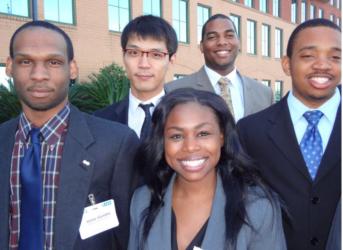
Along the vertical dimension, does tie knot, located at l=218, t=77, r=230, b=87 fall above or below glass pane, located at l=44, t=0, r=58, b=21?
below

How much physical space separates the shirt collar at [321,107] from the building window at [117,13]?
14.1 meters

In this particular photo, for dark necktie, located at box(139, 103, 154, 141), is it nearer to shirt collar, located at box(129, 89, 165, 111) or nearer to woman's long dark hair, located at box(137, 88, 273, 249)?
shirt collar, located at box(129, 89, 165, 111)

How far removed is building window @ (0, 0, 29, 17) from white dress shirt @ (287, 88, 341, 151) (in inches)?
454

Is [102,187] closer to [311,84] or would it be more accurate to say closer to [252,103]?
[311,84]

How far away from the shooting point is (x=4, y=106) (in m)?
9.47

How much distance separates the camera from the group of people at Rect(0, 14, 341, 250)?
212 centimetres

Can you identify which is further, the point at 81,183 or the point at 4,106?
the point at 4,106

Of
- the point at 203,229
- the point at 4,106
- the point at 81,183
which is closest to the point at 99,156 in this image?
the point at 81,183

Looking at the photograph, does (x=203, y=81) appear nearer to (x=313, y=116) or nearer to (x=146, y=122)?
(x=146, y=122)

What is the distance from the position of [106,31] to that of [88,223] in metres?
14.0

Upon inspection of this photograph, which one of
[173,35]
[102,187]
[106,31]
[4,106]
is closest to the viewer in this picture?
[102,187]

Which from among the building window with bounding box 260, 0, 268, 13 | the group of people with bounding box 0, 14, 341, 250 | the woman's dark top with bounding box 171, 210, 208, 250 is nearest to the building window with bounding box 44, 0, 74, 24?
the group of people with bounding box 0, 14, 341, 250

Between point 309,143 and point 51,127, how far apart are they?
57.4 inches

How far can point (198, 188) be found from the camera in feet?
7.75
